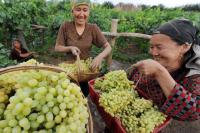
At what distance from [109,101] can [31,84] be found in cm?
65

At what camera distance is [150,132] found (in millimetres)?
1751

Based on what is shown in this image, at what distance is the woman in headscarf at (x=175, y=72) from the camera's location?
5.83ft

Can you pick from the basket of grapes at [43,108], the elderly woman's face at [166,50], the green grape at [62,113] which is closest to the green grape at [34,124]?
the basket of grapes at [43,108]

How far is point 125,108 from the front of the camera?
71.9 inches

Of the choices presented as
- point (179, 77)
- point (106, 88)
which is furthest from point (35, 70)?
point (179, 77)

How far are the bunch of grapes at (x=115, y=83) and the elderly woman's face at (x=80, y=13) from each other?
125 cm

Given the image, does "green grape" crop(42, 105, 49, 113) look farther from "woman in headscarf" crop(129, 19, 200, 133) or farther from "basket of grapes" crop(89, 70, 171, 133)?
"woman in headscarf" crop(129, 19, 200, 133)

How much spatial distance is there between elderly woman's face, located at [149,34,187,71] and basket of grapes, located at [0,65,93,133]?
93cm

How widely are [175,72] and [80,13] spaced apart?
1.43m

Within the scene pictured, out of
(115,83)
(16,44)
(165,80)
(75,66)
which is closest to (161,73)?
(165,80)

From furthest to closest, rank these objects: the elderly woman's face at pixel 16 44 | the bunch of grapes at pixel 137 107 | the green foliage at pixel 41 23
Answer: the green foliage at pixel 41 23 → the elderly woman's face at pixel 16 44 → the bunch of grapes at pixel 137 107

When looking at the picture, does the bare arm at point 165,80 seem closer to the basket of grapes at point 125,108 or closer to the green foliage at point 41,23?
the basket of grapes at point 125,108

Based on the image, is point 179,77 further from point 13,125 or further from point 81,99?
point 13,125

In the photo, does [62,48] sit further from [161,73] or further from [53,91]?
[53,91]
